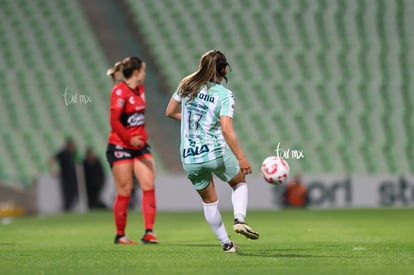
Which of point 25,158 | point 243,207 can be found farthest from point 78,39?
point 243,207

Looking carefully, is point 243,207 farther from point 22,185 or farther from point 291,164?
point 291,164

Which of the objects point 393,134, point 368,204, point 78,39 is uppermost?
point 78,39

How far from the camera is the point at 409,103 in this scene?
2178cm

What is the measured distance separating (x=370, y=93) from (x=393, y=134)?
1289 mm

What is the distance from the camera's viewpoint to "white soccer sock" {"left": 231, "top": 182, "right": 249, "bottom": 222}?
795 centimetres

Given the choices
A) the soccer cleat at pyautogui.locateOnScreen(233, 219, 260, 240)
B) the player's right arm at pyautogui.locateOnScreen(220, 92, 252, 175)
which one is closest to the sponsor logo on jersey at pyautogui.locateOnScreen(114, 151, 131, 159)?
the player's right arm at pyautogui.locateOnScreen(220, 92, 252, 175)

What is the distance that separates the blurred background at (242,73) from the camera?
69.9 ft

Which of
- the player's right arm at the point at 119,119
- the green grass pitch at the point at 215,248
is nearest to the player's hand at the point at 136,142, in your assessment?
the player's right arm at the point at 119,119

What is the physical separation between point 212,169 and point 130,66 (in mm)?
2428

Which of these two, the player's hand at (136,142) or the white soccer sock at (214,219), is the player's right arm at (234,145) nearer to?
the white soccer sock at (214,219)

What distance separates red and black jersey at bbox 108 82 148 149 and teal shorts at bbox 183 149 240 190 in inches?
77.5

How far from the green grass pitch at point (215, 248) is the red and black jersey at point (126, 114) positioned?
3.66 ft

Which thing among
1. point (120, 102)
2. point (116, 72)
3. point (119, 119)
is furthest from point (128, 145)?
point (116, 72)

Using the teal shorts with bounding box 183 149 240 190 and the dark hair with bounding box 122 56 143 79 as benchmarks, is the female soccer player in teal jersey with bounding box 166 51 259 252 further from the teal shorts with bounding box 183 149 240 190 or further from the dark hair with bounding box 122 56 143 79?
the dark hair with bounding box 122 56 143 79
